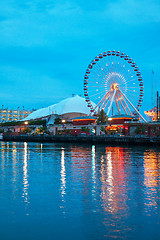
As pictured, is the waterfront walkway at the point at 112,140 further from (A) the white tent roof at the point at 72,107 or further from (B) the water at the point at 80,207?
(A) the white tent roof at the point at 72,107

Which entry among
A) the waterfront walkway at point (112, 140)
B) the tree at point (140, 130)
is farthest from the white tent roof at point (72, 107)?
the tree at point (140, 130)

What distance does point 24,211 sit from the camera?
16.0 metres

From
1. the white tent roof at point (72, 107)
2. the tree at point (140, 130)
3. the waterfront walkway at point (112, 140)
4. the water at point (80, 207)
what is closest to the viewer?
the water at point (80, 207)

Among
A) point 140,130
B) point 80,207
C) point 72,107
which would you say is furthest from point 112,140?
point 72,107

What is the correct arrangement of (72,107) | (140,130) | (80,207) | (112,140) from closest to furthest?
(80,207)
(112,140)
(140,130)
(72,107)

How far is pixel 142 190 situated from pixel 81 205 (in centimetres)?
537

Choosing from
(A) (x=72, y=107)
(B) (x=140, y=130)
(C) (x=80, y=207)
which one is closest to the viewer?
(C) (x=80, y=207)

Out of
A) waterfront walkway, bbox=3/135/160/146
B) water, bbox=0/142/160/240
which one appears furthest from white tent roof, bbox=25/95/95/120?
water, bbox=0/142/160/240

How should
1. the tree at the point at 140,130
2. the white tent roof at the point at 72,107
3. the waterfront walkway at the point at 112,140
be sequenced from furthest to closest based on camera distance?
the white tent roof at the point at 72,107, the tree at the point at 140,130, the waterfront walkway at the point at 112,140

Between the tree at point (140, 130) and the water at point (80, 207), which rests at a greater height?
the tree at point (140, 130)

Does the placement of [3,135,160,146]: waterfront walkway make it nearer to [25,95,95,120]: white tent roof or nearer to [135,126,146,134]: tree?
[135,126,146,134]: tree

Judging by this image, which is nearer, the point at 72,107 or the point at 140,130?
the point at 140,130

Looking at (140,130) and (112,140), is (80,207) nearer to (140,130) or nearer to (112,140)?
(112,140)

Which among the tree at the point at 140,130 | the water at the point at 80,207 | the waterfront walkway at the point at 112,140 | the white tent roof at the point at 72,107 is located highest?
the white tent roof at the point at 72,107
